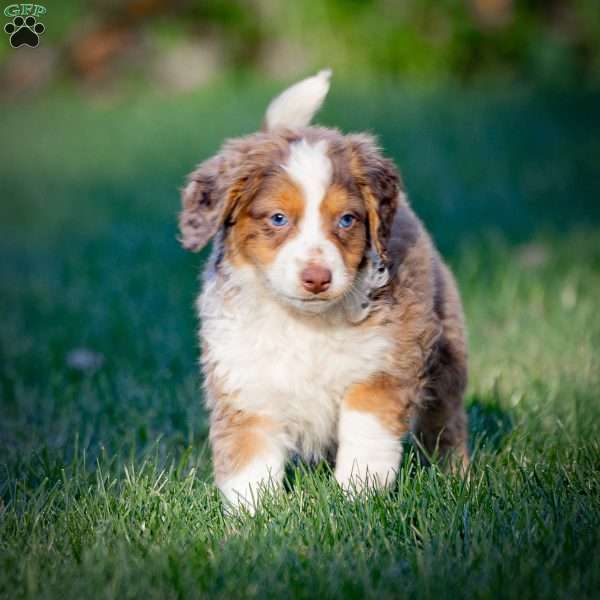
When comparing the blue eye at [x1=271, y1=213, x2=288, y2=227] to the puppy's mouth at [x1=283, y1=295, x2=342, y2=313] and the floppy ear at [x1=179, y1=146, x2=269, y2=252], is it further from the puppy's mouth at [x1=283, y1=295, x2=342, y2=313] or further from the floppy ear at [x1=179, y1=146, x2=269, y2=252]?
the puppy's mouth at [x1=283, y1=295, x2=342, y2=313]

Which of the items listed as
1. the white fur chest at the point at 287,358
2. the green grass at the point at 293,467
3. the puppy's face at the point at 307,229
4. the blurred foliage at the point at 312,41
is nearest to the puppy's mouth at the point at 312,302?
the puppy's face at the point at 307,229

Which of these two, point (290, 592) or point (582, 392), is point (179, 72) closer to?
point (582, 392)

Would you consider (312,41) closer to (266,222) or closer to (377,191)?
(377,191)

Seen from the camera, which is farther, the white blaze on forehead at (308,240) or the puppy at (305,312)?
the puppy at (305,312)

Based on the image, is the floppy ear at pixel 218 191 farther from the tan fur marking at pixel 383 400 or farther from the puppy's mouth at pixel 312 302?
the tan fur marking at pixel 383 400

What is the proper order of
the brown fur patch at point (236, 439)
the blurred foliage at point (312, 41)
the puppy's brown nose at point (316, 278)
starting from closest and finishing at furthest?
the puppy's brown nose at point (316, 278) < the brown fur patch at point (236, 439) < the blurred foliage at point (312, 41)

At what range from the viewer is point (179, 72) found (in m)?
15.5

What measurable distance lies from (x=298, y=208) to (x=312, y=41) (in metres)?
11.3

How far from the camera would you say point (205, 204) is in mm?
3932

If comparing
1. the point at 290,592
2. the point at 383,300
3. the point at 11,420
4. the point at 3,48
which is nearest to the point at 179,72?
the point at 3,48

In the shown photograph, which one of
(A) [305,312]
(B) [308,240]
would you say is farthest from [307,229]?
(A) [305,312]

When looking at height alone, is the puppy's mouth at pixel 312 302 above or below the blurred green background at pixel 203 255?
above

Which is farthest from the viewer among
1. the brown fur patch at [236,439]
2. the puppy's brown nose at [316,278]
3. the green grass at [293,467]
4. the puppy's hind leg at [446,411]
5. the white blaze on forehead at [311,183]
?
the puppy's hind leg at [446,411]

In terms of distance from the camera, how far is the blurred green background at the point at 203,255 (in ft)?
10.4
